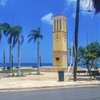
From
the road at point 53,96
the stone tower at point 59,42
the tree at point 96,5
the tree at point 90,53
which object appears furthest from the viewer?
the stone tower at point 59,42

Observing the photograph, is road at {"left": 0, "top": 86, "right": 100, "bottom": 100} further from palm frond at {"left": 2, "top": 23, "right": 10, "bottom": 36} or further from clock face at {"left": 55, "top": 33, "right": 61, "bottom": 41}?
clock face at {"left": 55, "top": 33, "right": 61, "bottom": 41}

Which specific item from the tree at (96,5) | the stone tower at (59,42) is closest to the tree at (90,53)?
A: the tree at (96,5)

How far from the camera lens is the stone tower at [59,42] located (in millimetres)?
78562

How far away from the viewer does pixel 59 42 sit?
79.4 m

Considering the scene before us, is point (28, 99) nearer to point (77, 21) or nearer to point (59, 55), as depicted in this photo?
point (77, 21)

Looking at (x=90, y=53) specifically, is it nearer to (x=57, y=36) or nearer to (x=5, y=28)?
(x=5, y=28)

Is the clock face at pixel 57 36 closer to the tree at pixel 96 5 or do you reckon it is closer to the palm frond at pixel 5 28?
the palm frond at pixel 5 28

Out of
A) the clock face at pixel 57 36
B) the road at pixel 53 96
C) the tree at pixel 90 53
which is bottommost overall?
the road at pixel 53 96

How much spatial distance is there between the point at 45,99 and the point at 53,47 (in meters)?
61.4

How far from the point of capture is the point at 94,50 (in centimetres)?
4284

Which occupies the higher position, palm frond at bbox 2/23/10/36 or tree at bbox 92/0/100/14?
palm frond at bbox 2/23/10/36

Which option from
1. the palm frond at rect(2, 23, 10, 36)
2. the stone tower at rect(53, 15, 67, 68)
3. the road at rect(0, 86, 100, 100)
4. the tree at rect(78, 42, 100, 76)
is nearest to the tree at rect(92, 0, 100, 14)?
the road at rect(0, 86, 100, 100)

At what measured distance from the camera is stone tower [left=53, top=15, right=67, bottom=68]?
78562 millimetres

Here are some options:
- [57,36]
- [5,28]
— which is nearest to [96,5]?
[5,28]
